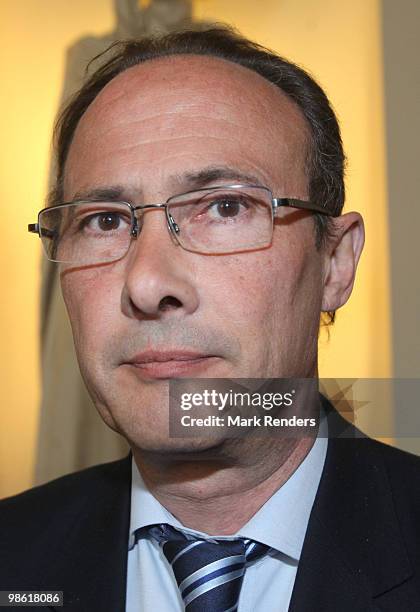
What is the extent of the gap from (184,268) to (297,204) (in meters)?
0.24

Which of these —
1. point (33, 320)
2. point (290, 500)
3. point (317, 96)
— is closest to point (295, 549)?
point (290, 500)

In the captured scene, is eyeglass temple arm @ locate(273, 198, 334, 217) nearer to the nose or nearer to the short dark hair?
the short dark hair

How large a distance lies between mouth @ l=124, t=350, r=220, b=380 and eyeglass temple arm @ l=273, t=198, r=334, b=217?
27 cm

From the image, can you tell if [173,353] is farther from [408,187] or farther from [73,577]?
[408,187]

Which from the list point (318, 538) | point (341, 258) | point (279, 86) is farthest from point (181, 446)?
point (279, 86)

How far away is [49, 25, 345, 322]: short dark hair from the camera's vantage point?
1.46m

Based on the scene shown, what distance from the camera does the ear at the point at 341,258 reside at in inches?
57.1

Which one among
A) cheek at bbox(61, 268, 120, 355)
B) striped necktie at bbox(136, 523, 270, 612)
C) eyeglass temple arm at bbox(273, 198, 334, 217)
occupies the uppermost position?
eyeglass temple arm at bbox(273, 198, 334, 217)

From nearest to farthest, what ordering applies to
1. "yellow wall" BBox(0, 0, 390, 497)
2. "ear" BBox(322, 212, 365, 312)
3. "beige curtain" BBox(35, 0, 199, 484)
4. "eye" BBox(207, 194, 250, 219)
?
"eye" BBox(207, 194, 250, 219), "ear" BBox(322, 212, 365, 312), "beige curtain" BBox(35, 0, 199, 484), "yellow wall" BBox(0, 0, 390, 497)

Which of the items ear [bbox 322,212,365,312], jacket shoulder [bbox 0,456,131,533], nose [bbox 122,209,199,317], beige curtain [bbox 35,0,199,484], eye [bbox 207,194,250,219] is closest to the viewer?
nose [bbox 122,209,199,317]

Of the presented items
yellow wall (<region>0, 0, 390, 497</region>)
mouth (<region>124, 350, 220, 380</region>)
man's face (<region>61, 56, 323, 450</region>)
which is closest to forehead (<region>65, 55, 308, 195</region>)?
man's face (<region>61, 56, 323, 450</region>)

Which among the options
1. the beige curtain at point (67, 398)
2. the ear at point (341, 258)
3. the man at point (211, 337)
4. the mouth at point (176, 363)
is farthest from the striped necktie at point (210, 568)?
the beige curtain at point (67, 398)

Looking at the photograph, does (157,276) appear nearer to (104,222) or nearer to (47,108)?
(104,222)

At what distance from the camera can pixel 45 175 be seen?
2562mm
